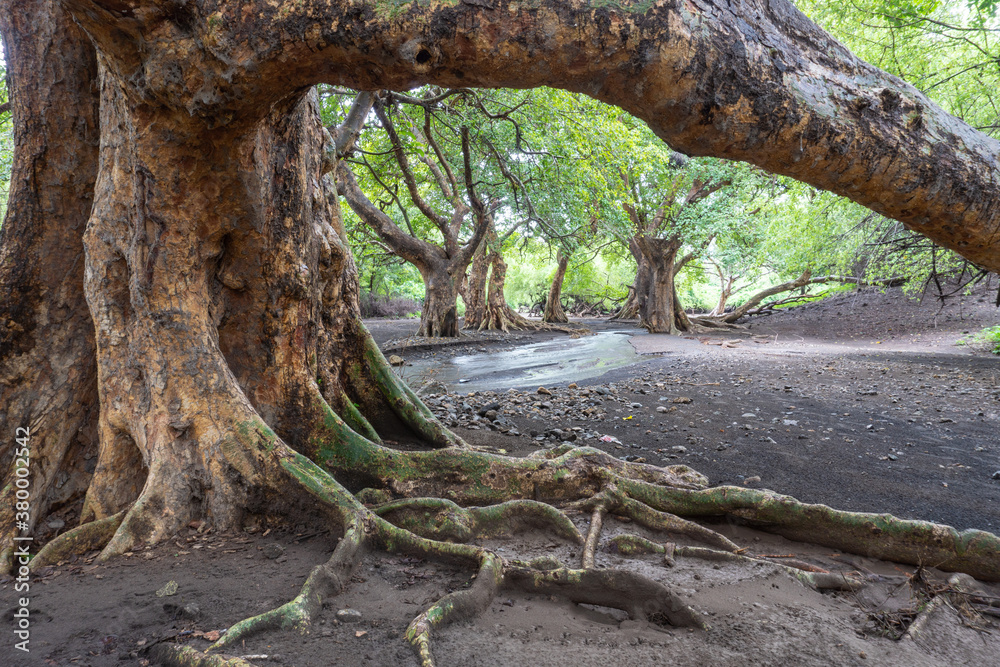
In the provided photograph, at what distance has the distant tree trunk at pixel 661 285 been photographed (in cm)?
2081

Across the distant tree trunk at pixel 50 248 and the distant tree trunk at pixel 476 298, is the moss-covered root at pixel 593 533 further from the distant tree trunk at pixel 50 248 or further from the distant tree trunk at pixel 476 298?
the distant tree trunk at pixel 476 298

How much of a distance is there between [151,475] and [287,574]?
1133mm

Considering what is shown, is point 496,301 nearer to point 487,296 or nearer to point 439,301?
point 487,296

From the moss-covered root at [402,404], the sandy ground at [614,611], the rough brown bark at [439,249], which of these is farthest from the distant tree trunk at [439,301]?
the moss-covered root at [402,404]

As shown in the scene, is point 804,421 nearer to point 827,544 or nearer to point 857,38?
point 827,544

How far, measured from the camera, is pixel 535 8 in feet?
6.82

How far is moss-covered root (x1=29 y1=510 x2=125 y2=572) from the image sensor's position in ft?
8.96

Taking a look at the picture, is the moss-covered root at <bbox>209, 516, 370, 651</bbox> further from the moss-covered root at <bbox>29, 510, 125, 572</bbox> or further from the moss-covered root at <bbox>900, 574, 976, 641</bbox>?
the moss-covered root at <bbox>900, 574, 976, 641</bbox>

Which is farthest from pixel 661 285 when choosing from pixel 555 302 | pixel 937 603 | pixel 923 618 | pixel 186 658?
pixel 186 658

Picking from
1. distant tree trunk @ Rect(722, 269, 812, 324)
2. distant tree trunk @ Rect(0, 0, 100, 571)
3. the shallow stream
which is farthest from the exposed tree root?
distant tree trunk @ Rect(722, 269, 812, 324)

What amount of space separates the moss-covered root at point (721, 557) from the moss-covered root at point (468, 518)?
27 cm

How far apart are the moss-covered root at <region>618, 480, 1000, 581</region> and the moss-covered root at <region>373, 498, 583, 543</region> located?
0.65 metres

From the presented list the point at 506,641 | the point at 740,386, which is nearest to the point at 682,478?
the point at 506,641

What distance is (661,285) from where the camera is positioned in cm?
2150
